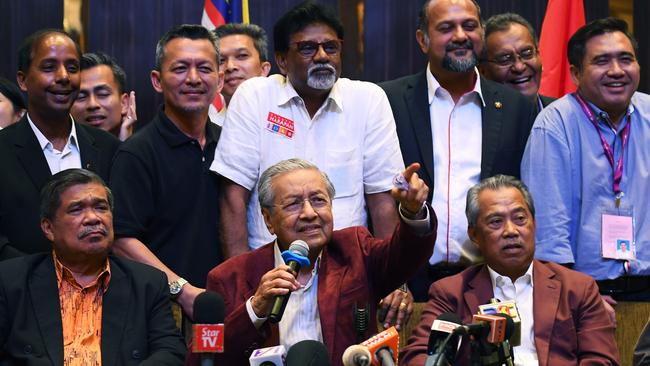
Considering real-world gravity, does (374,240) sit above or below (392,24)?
below

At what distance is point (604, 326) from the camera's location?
3949 mm

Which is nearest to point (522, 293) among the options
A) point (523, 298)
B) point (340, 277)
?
point (523, 298)

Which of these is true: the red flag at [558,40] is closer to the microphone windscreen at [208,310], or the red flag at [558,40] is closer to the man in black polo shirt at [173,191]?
the man in black polo shirt at [173,191]

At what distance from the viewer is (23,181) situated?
4391 mm

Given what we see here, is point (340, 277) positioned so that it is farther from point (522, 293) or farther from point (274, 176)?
point (522, 293)

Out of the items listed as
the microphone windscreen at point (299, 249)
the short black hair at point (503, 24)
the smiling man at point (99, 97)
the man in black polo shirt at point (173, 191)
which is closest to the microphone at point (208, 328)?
the microphone windscreen at point (299, 249)

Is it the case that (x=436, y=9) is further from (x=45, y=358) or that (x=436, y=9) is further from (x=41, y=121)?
(x=45, y=358)

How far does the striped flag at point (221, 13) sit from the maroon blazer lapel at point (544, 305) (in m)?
2.85

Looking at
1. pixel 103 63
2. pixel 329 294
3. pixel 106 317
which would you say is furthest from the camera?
pixel 103 63

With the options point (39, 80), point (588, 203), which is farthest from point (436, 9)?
point (39, 80)

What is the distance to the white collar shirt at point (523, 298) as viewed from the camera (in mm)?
3963

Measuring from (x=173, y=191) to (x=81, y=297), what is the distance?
0.63m

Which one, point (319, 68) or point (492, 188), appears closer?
point (492, 188)

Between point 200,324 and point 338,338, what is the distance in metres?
0.83
